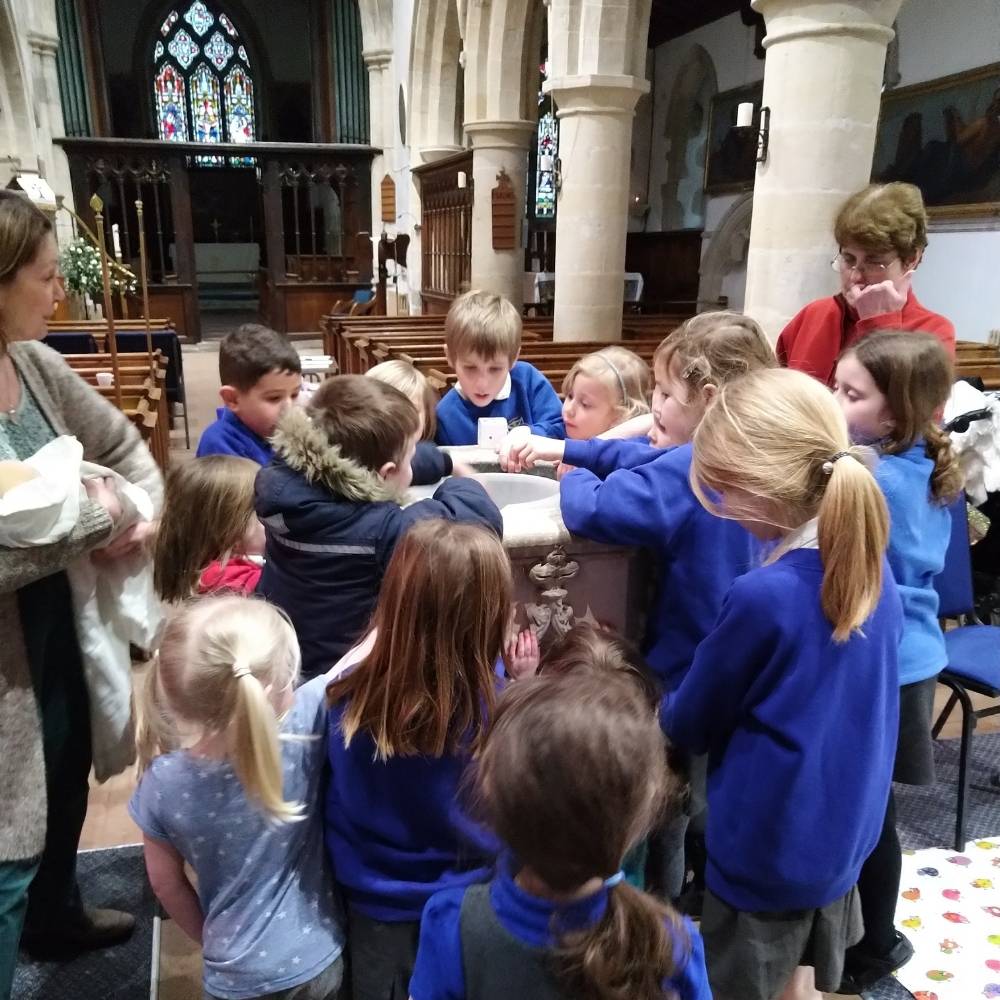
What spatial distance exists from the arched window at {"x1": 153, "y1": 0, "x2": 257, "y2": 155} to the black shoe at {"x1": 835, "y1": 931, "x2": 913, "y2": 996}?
19.3 meters

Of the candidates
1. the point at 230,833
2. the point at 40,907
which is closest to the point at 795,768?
the point at 230,833

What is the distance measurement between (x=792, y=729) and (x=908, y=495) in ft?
2.39

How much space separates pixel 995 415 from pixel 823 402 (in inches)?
92.5

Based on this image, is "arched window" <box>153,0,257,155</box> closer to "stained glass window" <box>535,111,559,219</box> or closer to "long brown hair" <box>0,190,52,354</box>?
"stained glass window" <box>535,111,559,219</box>

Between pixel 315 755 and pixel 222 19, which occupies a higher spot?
pixel 222 19

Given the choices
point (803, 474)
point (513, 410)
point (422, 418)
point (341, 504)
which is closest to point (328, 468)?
point (341, 504)

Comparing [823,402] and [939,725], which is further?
[939,725]

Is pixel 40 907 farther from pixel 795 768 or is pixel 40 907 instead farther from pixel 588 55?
pixel 588 55

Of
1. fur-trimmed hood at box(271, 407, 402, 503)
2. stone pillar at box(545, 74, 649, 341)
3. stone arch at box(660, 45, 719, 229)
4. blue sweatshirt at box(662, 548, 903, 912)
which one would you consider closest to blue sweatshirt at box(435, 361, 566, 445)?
fur-trimmed hood at box(271, 407, 402, 503)

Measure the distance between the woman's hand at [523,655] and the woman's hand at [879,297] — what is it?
5.22 ft

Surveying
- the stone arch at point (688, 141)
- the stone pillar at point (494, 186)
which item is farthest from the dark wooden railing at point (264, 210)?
the stone pillar at point (494, 186)

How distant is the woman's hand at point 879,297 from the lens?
2.57m

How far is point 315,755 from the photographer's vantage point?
1418 mm

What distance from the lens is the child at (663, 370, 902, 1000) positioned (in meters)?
1.35
